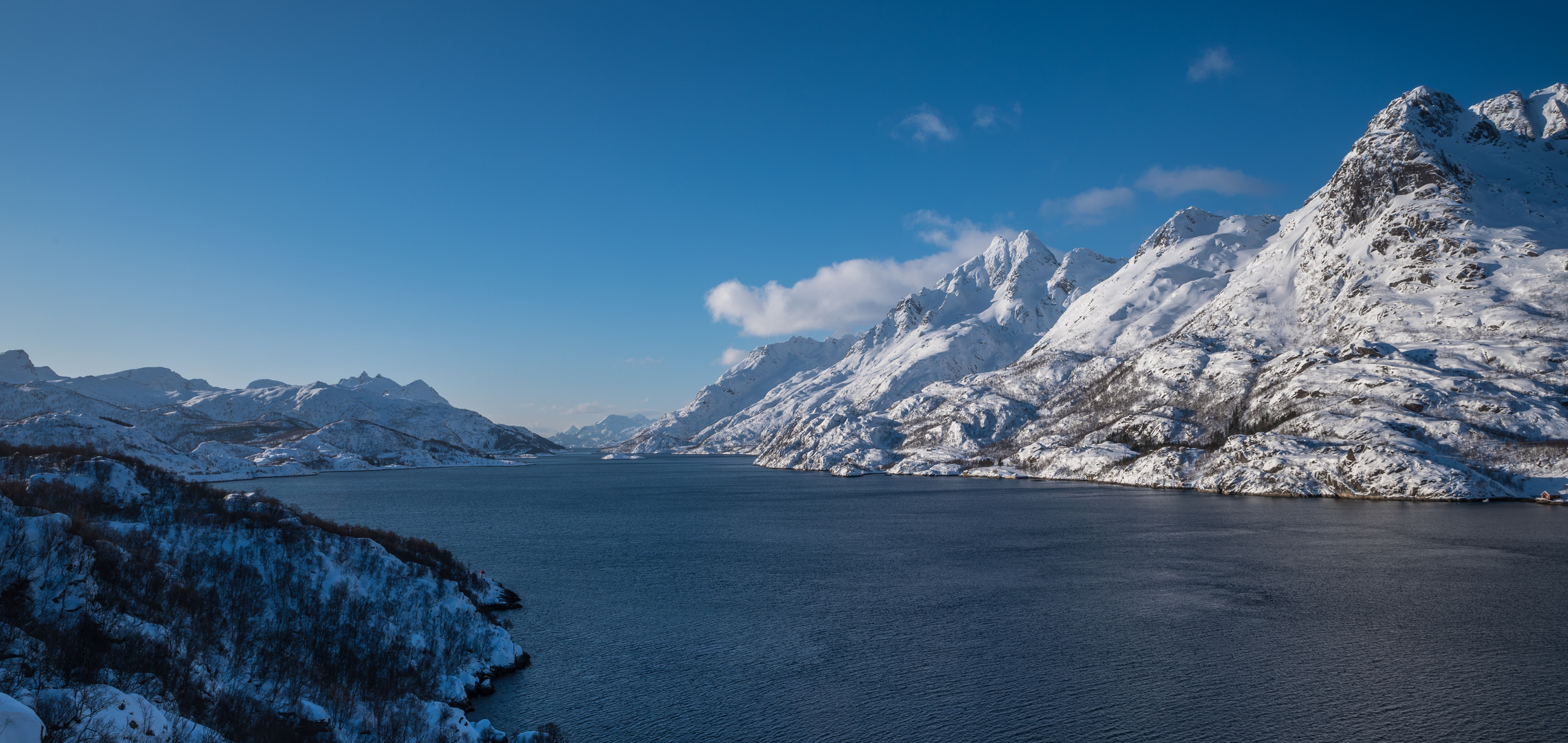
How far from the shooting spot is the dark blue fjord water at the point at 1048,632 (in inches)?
1464

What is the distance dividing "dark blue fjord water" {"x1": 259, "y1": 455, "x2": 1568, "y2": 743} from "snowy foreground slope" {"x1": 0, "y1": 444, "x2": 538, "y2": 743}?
5.97 meters

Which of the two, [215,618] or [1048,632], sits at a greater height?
[215,618]

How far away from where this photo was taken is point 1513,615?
54094mm

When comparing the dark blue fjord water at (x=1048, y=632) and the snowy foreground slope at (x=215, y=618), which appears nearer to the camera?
the snowy foreground slope at (x=215, y=618)

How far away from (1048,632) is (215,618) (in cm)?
5022

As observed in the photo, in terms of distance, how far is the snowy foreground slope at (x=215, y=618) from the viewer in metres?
25.4

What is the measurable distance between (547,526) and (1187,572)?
3550 inches

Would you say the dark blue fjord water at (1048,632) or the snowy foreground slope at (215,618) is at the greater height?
the snowy foreground slope at (215,618)

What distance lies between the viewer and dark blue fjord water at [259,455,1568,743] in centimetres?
3719

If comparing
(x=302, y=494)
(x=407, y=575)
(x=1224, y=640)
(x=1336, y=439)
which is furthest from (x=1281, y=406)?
(x=302, y=494)

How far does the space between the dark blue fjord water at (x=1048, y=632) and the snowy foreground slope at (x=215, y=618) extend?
5.97 metres

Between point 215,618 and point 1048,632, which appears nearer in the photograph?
point 215,618

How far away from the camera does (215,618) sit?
37719 mm

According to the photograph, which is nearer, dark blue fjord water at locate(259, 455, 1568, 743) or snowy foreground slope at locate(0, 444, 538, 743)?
snowy foreground slope at locate(0, 444, 538, 743)
